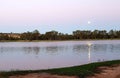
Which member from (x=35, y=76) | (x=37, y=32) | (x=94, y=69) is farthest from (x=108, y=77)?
(x=37, y=32)

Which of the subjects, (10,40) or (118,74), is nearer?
(118,74)

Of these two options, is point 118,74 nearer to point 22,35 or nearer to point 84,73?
point 84,73

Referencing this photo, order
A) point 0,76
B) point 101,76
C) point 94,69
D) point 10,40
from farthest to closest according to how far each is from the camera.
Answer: point 10,40 → point 94,69 → point 101,76 → point 0,76

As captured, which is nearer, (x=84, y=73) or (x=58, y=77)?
(x=58, y=77)

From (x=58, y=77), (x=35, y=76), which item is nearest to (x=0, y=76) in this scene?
(x=35, y=76)

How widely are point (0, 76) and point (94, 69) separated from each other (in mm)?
7342

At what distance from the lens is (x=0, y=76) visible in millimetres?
16453

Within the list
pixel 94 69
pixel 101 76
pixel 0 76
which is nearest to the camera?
pixel 0 76

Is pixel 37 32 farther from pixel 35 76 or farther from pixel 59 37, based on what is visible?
pixel 35 76

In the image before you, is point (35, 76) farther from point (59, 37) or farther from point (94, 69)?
point (59, 37)

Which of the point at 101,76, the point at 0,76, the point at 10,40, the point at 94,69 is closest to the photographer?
the point at 0,76

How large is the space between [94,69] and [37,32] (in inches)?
6604

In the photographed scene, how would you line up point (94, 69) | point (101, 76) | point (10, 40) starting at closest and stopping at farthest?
1. point (101, 76)
2. point (94, 69)
3. point (10, 40)

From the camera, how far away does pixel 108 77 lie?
17.3 m
